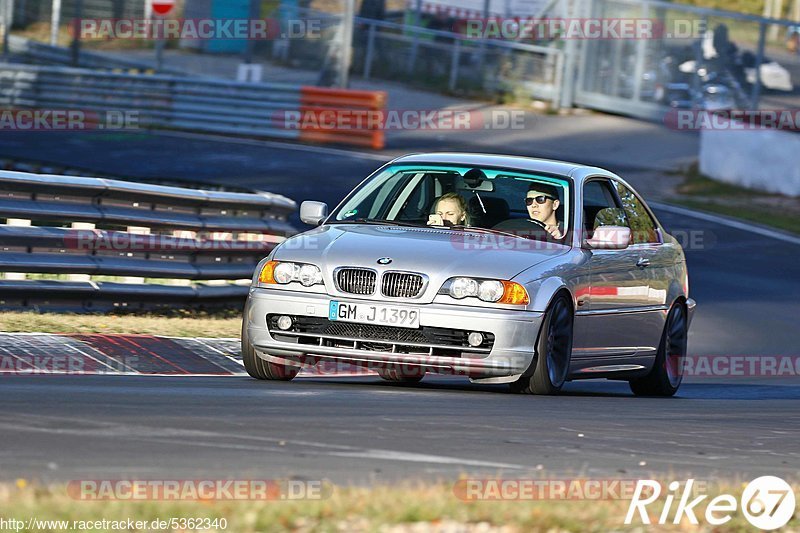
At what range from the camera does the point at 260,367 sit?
944 cm

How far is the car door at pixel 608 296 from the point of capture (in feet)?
31.8

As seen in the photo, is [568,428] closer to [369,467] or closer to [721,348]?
[369,467]

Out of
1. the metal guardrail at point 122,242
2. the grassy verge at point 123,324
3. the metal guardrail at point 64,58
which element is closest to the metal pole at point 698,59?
the metal guardrail at point 64,58

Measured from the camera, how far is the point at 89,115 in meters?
29.8

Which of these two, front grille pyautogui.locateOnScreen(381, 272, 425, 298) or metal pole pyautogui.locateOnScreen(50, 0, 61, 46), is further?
metal pole pyautogui.locateOnScreen(50, 0, 61, 46)

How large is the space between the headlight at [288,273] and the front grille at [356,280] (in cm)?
14

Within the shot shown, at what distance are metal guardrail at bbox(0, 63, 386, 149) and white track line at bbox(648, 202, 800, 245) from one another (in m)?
7.21

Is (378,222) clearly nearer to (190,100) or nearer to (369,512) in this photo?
(369,512)

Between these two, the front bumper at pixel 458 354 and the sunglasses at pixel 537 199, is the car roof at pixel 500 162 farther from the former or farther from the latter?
the front bumper at pixel 458 354

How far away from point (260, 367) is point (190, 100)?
69.3ft

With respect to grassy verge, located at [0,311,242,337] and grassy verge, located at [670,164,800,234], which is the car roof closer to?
grassy verge, located at [0,311,242,337]

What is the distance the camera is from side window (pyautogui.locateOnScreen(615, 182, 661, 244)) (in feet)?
35.4

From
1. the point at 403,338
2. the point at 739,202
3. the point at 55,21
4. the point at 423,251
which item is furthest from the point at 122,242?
the point at 55,21

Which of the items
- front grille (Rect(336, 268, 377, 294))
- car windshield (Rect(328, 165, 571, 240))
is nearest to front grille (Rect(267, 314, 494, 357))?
front grille (Rect(336, 268, 377, 294))
